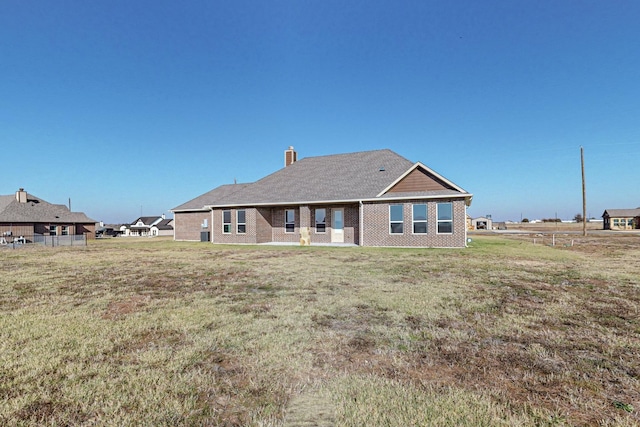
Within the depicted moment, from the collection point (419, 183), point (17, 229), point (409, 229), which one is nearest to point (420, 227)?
point (409, 229)

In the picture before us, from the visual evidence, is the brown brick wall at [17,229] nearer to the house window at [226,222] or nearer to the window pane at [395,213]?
the house window at [226,222]

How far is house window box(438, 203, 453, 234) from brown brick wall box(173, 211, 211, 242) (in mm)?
20965

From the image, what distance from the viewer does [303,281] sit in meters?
8.07

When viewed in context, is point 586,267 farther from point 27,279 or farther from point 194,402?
point 27,279

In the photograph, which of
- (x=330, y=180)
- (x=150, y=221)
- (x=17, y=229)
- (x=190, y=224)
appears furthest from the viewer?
(x=150, y=221)

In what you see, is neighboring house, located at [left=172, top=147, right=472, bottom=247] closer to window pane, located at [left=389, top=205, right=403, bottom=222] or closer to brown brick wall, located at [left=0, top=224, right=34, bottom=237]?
window pane, located at [left=389, top=205, right=403, bottom=222]

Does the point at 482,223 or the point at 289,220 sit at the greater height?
the point at 289,220

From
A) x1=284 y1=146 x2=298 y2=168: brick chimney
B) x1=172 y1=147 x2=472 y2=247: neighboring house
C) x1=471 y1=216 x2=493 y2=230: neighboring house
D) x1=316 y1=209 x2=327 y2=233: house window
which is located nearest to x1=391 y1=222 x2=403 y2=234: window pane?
x1=172 y1=147 x2=472 y2=247: neighboring house

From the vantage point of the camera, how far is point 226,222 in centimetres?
2431

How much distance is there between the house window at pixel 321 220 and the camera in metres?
21.7

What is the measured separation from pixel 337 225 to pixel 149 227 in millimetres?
66245

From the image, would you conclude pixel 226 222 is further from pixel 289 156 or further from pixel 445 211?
pixel 445 211

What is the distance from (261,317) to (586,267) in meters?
11.4

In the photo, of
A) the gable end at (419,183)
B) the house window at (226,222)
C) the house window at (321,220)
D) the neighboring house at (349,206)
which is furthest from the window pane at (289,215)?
the gable end at (419,183)
